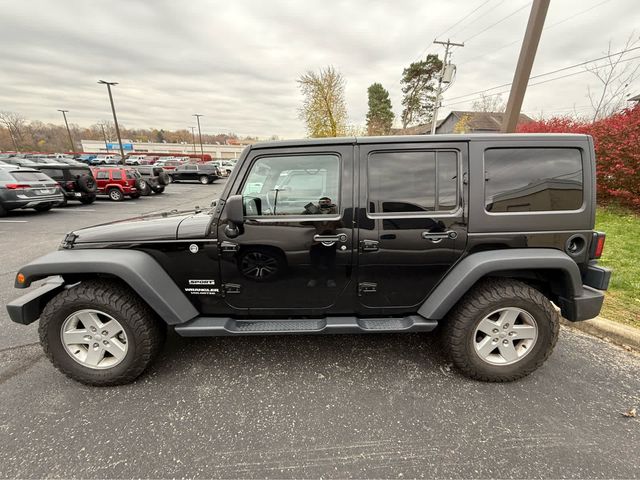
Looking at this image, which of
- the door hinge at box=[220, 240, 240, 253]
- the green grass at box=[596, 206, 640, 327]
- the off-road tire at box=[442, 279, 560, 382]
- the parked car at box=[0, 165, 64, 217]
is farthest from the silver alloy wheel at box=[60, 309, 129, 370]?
the parked car at box=[0, 165, 64, 217]

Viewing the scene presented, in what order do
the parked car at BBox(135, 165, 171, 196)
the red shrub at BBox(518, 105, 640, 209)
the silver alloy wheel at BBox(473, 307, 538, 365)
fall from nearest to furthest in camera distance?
the silver alloy wheel at BBox(473, 307, 538, 365) → the red shrub at BBox(518, 105, 640, 209) → the parked car at BBox(135, 165, 171, 196)

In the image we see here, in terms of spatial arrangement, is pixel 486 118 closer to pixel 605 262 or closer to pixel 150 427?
pixel 605 262

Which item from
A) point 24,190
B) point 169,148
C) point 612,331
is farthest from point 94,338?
point 169,148

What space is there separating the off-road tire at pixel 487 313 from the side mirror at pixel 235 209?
6.19ft

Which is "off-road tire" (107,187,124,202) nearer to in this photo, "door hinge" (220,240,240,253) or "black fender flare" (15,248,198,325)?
"black fender flare" (15,248,198,325)

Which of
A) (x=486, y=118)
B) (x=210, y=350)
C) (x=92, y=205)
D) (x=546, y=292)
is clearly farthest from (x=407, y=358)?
(x=486, y=118)

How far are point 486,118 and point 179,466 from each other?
4592 cm

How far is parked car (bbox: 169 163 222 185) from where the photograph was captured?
80.1 feet

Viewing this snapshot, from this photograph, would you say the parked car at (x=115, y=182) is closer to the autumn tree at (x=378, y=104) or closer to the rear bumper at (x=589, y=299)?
the rear bumper at (x=589, y=299)

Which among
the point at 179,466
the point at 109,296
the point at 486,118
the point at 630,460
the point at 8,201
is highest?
the point at 486,118

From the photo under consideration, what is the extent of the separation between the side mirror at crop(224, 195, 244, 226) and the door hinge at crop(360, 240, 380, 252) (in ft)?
3.08

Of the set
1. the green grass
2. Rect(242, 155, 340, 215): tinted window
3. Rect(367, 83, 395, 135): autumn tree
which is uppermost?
Rect(367, 83, 395, 135): autumn tree

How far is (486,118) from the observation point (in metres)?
37.7

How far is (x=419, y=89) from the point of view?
123ft
